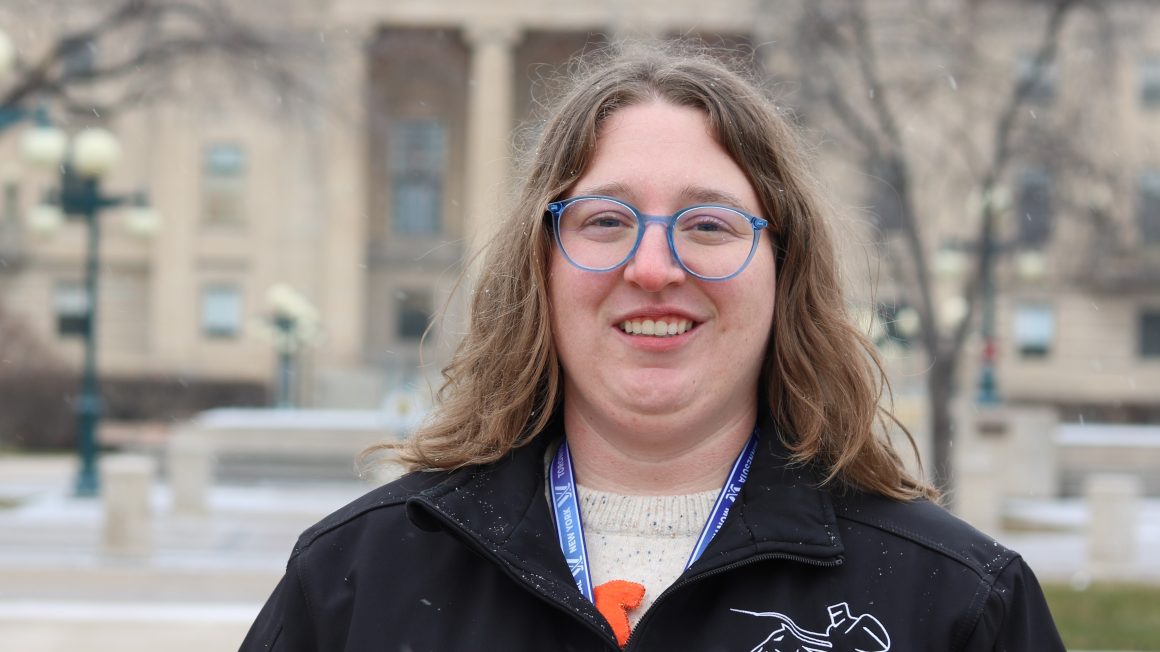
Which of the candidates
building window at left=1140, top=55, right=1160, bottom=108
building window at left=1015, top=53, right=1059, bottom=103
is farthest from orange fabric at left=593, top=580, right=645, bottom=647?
building window at left=1140, top=55, right=1160, bottom=108

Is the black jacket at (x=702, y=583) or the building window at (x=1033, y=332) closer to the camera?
the black jacket at (x=702, y=583)

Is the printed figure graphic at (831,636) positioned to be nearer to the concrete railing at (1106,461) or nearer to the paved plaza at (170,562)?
the paved plaza at (170,562)

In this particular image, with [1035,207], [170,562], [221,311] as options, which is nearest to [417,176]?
[221,311]

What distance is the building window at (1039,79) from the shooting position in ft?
50.9

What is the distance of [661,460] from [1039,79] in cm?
1462

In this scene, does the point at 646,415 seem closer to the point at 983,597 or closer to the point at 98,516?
the point at 983,597

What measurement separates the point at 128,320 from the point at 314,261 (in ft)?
22.1

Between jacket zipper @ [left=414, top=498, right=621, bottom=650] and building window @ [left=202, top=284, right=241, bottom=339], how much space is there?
42773 millimetres

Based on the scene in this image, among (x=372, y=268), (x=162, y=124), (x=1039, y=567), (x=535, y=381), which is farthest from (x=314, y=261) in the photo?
(x=535, y=381)

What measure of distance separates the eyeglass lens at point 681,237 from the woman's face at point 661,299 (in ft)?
0.07

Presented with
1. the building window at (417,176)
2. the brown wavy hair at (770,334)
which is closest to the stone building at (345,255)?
the building window at (417,176)

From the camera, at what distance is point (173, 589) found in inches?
451

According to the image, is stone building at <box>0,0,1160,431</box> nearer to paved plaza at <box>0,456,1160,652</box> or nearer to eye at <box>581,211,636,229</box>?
paved plaza at <box>0,456,1160,652</box>

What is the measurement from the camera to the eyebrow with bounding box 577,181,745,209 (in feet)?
7.69
